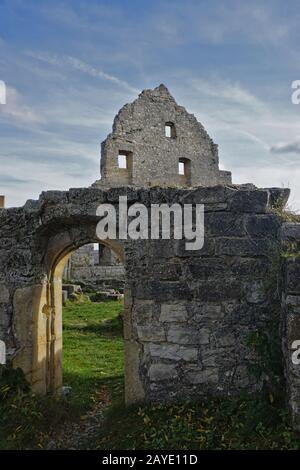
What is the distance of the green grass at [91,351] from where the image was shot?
Answer: 684 cm

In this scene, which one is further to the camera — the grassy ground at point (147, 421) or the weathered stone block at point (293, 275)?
the grassy ground at point (147, 421)

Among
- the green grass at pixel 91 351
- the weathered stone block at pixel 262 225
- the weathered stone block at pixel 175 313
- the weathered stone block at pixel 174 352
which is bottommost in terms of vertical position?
the green grass at pixel 91 351

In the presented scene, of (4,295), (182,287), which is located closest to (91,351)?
(4,295)

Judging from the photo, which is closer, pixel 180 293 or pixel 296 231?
pixel 296 231

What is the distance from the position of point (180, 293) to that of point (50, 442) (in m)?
2.18

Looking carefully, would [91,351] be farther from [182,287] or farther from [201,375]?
[182,287]

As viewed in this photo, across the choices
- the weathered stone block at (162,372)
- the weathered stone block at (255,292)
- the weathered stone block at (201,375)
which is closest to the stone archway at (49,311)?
the weathered stone block at (162,372)

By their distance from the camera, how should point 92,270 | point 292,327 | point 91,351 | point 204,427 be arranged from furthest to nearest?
point 92,270 → point 91,351 → point 204,427 → point 292,327

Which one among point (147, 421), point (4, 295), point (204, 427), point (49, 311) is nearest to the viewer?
point (204, 427)

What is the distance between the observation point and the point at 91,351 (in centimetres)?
893

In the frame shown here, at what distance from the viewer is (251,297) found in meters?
4.93

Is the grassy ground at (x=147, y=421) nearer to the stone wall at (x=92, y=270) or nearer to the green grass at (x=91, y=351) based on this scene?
the green grass at (x=91, y=351)
